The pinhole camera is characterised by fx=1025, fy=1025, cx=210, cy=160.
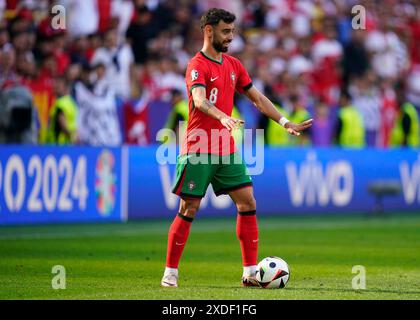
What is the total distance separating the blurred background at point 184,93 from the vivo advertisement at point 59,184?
0.03m

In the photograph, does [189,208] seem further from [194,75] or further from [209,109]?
[194,75]

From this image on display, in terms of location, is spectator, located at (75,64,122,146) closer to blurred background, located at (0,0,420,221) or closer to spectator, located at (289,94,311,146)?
blurred background, located at (0,0,420,221)

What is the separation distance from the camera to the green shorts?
9148mm

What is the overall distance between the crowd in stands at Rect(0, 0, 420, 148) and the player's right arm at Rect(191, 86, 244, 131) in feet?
24.9

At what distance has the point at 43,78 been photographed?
1727 centimetres

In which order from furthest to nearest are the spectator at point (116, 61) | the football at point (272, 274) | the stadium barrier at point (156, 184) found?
the spectator at point (116, 61) → the stadium barrier at point (156, 184) → the football at point (272, 274)

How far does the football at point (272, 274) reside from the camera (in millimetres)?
9008

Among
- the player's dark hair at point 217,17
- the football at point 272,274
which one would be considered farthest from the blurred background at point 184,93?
the football at point 272,274

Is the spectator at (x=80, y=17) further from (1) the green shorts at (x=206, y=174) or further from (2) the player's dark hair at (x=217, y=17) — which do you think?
(1) the green shorts at (x=206, y=174)

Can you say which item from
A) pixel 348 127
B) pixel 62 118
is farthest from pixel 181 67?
pixel 62 118

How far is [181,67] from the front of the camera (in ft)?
65.2

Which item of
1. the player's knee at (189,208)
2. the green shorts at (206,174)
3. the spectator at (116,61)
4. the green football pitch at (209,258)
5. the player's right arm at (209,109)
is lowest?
the green football pitch at (209,258)

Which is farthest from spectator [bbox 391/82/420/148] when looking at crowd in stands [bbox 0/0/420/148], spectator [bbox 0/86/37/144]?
spectator [bbox 0/86/37/144]
